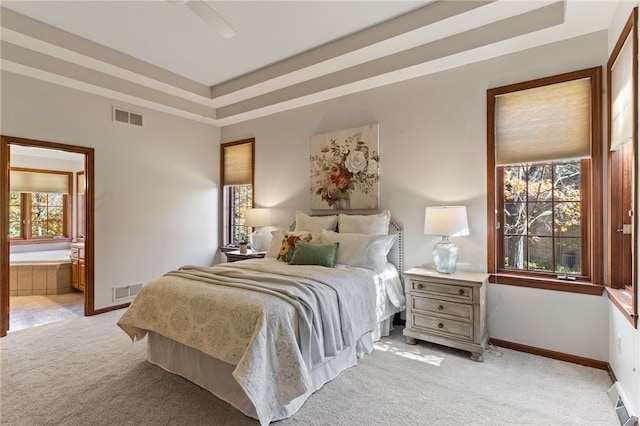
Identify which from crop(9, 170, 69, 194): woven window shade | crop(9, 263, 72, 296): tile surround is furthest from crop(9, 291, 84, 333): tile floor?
crop(9, 170, 69, 194): woven window shade

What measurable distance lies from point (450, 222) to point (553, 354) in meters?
1.44

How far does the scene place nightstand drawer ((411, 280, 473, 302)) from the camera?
9.25ft

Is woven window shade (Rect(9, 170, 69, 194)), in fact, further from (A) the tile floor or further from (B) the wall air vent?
(B) the wall air vent

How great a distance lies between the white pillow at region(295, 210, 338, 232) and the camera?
3965mm

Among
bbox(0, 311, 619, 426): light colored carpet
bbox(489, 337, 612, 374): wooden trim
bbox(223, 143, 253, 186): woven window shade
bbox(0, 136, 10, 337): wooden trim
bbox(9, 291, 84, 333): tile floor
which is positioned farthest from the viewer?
bbox(223, 143, 253, 186): woven window shade

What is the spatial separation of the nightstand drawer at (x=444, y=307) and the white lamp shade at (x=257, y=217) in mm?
2460

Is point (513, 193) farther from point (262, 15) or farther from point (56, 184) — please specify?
point (56, 184)

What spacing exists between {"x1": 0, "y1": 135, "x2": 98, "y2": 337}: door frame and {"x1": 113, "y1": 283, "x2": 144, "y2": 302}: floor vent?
0.28m

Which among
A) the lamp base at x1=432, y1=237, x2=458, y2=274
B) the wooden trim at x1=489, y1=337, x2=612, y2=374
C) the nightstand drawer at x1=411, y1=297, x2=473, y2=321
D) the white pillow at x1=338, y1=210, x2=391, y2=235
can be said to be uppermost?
the white pillow at x1=338, y1=210, x2=391, y2=235

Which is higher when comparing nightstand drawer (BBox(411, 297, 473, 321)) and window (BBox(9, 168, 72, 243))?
window (BBox(9, 168, 72, 243))

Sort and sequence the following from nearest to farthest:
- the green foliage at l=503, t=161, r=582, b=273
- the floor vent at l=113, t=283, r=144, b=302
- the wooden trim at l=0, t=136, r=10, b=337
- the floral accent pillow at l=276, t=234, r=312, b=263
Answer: the green foliage at l=503, t=161, r=582, b=273 < the wooden trim at l=0, t=136, r=10, b=337 < the floral accent pillow at l=276, t=234, r=312, b=263 < the floor vent at l=113, t=283, r=144, b=302

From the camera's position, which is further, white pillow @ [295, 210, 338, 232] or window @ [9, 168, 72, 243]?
window @ [9, 168, 72, 243]

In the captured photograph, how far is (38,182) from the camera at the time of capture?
650 cm

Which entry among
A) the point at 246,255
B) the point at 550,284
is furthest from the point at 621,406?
the point at 246,255
